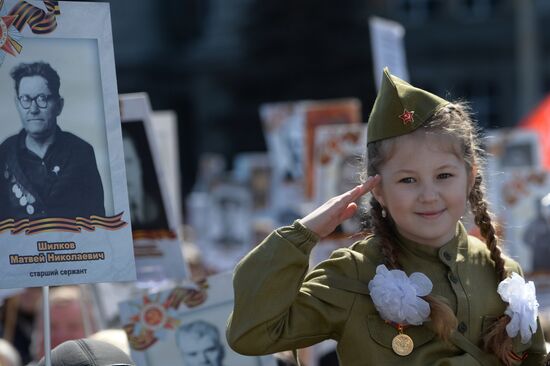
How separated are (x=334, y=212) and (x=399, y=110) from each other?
33 centimetres

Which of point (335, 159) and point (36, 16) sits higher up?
point (36, 16)

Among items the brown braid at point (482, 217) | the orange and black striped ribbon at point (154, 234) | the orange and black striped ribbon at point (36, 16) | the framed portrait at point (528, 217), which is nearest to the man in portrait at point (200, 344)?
the orange and black striped ribbon at point (154, 234)

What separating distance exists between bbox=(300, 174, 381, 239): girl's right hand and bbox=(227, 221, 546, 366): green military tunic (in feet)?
0.09

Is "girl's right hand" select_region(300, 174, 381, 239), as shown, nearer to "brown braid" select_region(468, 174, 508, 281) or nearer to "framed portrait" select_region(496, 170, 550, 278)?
"brown braid" select_region(468, 174, 508, 281)

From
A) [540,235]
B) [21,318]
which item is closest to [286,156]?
[21,318]

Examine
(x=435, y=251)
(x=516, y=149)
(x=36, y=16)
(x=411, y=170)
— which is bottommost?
(x=516, y=149)

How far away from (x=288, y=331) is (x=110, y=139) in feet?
2.47

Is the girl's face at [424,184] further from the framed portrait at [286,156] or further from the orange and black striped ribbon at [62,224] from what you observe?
the framed portrait at [286,156]

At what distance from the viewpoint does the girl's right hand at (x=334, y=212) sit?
3398 mm

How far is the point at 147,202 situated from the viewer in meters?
5.05

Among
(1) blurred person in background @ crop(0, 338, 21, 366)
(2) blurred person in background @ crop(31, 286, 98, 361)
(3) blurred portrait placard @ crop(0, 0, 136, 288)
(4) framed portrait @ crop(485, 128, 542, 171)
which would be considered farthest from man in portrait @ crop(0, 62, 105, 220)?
(4) framed portrait @ crop(485, 128, 542, 171)

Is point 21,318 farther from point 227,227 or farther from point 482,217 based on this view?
point 227,227

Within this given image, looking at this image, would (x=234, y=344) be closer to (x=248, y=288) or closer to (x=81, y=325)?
(x=248, y=288)

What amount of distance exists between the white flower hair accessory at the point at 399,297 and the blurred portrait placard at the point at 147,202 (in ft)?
5.58
